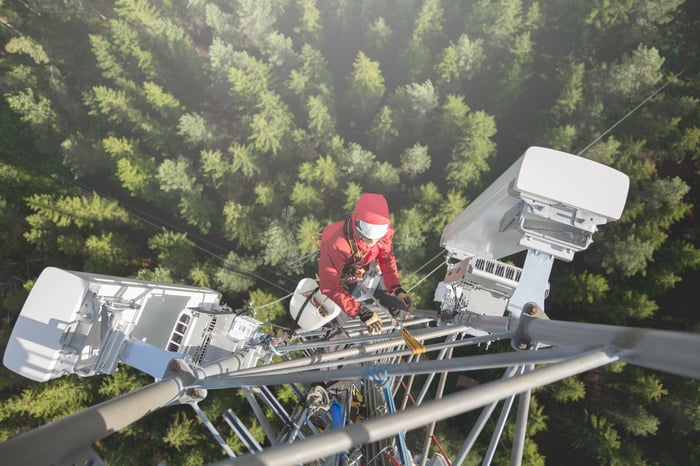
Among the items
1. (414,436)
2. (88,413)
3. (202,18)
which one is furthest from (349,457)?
(202,18)

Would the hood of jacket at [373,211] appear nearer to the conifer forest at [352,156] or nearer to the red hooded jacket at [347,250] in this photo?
the red hooded jacket at [347,250]

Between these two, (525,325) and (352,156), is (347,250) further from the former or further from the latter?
(352,156)

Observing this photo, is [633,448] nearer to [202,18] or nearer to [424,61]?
[424,61]

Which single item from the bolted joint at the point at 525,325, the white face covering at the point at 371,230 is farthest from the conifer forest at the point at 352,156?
the bolted joint at the point at 525,325

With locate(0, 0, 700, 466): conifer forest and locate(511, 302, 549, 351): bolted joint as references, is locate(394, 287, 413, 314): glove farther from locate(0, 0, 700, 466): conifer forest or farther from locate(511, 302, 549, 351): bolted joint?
locate(0, 0, 700, 466): conifer forest

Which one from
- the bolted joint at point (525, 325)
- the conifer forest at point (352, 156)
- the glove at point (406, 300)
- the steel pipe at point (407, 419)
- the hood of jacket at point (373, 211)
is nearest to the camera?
the steel pipe at point (407, 419)
